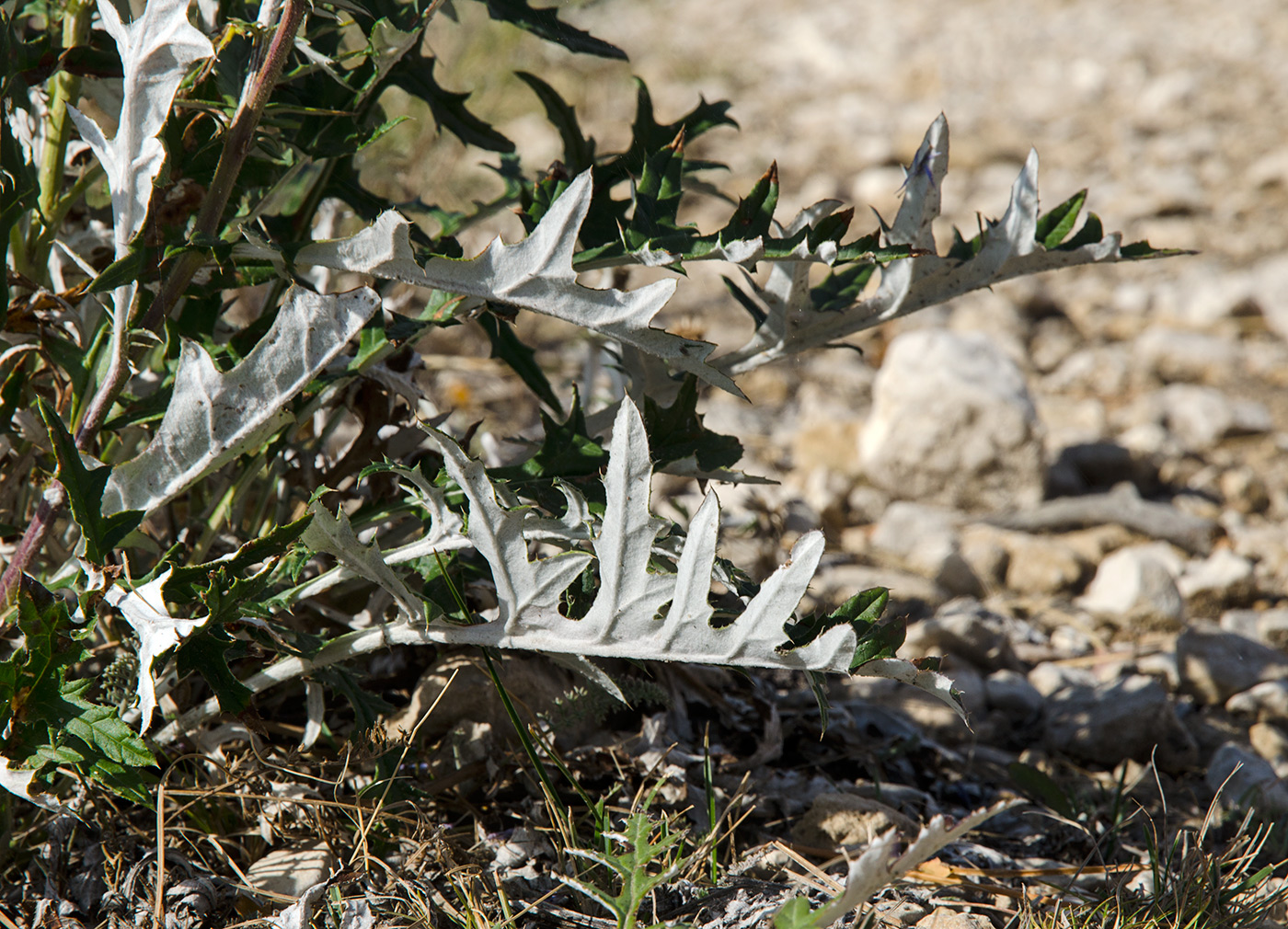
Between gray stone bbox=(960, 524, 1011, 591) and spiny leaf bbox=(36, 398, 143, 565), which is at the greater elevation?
spiny leaf bbox=(36, 398, 143, 565)

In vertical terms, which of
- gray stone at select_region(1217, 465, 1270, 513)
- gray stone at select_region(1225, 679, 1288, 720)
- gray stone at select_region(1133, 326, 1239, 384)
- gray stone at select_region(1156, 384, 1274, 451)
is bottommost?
gray stone at select_region(1225, 679, 1288, 720)

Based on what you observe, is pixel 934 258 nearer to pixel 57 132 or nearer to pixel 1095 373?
pixel 57 132

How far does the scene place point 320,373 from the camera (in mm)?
1194

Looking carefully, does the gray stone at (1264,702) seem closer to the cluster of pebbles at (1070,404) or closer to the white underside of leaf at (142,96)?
the cluster of pebbles at (1070,404)

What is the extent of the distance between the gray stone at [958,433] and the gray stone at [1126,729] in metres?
1.12

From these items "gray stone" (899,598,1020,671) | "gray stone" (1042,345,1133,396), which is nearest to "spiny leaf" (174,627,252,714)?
"gray stone" (899,598,1020,671)

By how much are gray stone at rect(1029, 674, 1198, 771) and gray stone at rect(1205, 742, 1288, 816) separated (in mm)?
78

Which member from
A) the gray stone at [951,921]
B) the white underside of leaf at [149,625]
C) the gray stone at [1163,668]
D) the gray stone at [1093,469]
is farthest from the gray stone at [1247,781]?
the white underside of leaf at [149,625]

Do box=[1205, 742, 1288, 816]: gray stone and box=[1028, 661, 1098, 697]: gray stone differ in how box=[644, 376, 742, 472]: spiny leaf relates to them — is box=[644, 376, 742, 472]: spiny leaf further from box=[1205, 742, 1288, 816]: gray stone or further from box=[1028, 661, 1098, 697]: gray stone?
box=[1028, 661, 1098, 697]: gray stone

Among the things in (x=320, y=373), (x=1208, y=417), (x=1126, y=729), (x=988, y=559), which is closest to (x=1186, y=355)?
(x=1208, y=417)

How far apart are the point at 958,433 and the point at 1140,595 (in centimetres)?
75

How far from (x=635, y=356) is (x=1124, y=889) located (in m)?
0.98

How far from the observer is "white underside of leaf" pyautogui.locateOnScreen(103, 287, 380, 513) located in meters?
1.10

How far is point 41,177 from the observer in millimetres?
1418
